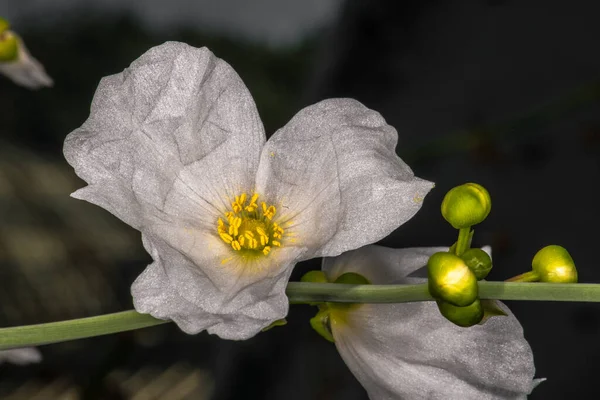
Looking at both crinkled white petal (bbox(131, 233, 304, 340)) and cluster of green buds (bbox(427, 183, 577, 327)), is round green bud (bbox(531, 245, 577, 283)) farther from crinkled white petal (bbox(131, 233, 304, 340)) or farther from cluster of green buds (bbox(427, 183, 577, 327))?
crinkled white petal (bbox(131, 233, 304, 340))

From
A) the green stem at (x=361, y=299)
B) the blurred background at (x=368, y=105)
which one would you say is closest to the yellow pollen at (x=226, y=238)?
the green stem at (x=361, y=299)

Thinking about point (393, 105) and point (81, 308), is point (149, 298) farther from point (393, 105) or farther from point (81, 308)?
point (393, 105)

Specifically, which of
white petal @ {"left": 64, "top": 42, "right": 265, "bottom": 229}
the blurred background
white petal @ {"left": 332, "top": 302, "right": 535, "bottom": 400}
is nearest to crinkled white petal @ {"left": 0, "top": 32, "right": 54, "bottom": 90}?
white petal @ {"left": 64, "top": 42, "right": 265, "bottom": 229}

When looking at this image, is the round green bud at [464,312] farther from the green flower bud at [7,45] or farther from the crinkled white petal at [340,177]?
the green flower bud at [7,45]

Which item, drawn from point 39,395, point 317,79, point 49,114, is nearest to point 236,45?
point 317,79

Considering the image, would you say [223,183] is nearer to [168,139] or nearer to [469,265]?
[168,139]

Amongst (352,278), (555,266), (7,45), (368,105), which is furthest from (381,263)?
(368,105)
